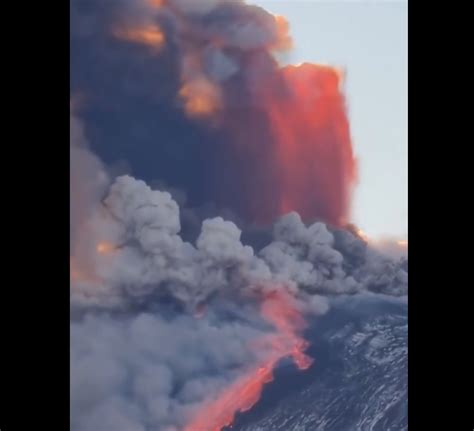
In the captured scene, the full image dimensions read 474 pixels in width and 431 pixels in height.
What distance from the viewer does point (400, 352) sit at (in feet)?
11.3

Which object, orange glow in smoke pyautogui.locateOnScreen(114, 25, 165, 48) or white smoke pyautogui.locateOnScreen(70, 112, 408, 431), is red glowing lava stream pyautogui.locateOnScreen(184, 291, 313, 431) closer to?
white smoke pyautogui.locateOnScreen(70, 112, 408, 431)

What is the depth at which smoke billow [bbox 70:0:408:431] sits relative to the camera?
3.23m

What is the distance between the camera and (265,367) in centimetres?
334

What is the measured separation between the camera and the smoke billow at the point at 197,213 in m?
3.23

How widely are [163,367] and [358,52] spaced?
194cm

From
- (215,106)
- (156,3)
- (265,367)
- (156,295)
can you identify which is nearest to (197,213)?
(156,295)

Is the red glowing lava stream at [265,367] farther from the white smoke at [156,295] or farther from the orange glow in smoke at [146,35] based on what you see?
the orange glow in smoke at [146,35]

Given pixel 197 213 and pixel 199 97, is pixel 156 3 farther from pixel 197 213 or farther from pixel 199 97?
pixel 197 213

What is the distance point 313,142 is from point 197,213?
2.41ft

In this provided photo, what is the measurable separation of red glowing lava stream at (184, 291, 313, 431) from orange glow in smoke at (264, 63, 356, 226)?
51 cm

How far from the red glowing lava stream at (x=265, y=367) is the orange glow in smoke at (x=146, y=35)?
4.69ft

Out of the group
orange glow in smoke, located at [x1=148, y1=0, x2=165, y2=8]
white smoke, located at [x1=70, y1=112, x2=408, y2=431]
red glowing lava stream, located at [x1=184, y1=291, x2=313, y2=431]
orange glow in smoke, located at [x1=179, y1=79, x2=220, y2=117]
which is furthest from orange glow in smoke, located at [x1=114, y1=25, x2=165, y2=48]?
red glowing lava stream, located at [x1=184, y1=291, x2=313, y2=431]

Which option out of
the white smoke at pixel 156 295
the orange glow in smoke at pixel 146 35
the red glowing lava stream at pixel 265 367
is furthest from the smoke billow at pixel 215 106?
the red glowing lava stream at pixel 265 367
